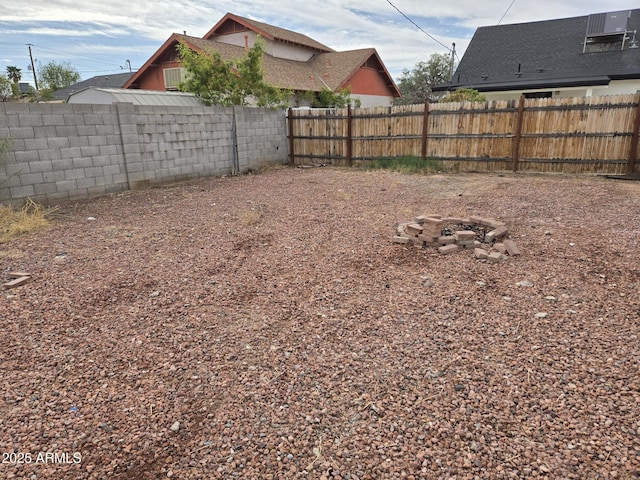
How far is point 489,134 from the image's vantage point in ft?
31.9

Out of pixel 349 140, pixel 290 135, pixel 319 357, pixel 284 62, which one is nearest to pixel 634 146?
pixel 349 140

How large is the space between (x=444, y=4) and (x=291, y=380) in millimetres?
14339

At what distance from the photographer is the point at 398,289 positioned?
340 cm

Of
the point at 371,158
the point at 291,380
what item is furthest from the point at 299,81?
the point at 291,380

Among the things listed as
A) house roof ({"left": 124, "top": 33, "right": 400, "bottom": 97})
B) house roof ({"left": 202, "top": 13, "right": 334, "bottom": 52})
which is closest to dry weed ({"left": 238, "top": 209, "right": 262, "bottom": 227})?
house roof ({"left": 124, "top": 33, "right": 400, "bottom": 97})

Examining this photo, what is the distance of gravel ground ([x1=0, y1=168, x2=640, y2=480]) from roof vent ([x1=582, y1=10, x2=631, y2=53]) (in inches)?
521

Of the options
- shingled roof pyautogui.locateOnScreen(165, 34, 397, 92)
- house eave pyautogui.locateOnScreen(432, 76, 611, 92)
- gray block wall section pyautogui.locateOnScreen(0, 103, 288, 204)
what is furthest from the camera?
shingled roof pyautogui.locateOnScreen(165, 34, 397, 92)

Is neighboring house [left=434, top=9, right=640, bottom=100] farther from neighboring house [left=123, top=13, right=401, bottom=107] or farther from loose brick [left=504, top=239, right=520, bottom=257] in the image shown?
loose brick [left=504, top=239, right=520, bottom=257]

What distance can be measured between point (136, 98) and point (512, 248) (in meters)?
8.97

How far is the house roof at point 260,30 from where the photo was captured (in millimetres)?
17297

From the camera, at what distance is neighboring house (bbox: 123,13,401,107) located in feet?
52.6

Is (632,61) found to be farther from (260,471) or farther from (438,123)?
(260,471)

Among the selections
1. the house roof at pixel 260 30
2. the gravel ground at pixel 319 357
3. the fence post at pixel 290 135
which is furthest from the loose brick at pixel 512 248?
the house roof at pixel 260 30

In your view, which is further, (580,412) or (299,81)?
(299,81)
